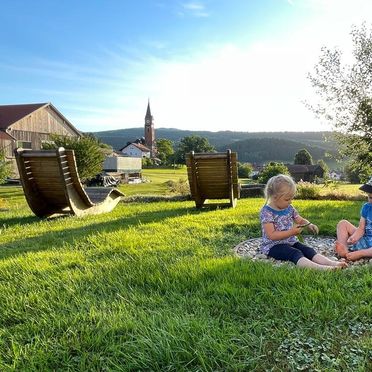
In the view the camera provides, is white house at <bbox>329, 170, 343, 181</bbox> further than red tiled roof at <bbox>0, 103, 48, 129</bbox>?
No

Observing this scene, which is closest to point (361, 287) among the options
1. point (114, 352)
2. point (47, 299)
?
point (114, 352)

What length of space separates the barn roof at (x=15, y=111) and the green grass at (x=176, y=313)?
4190 centimetres

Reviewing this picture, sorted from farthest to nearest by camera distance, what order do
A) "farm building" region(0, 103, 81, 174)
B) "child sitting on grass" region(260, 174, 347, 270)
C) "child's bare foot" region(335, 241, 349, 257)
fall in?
"farm building" region(0, 103, 81, 174) < "child's bare foot" region(335, 241, 349, 257) < "child sitting on grass" region(260, 174, 347, 270)

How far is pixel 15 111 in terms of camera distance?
43906 millimetres

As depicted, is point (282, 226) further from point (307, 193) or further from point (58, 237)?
point (307, 193)

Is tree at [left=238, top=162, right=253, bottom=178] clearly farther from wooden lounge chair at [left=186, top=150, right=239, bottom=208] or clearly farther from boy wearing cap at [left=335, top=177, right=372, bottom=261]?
boy wearing cap at [left=335, top=177, right=372, bottom=261]

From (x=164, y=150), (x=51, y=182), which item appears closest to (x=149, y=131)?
(x=164, y=150)

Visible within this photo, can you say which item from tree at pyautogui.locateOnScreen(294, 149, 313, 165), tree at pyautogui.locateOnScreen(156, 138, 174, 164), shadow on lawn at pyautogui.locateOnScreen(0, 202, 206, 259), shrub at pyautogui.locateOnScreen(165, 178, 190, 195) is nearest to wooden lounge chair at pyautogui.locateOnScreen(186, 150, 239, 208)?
shadow on lawn at pyautogui.locateOnScreen(0, 202, 206, 259)

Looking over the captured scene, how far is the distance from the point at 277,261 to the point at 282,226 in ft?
1.62

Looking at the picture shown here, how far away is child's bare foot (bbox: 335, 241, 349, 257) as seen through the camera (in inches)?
173

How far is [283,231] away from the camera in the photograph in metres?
4.33

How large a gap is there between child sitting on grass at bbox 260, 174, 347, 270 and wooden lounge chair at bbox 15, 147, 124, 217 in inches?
183

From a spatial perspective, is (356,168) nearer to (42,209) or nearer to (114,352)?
(42,209)

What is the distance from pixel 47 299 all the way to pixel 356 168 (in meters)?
19.5
